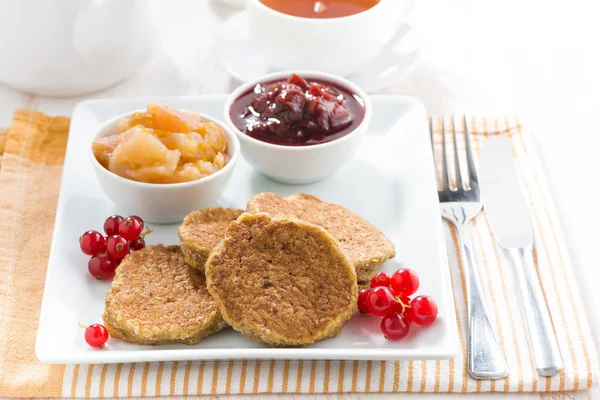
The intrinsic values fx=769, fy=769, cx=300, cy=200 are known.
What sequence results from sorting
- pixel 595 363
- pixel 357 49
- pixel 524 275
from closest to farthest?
pixel 595 363
pixel 524 275
pixel 357 49

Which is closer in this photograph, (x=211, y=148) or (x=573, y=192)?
(x=211, y=148)

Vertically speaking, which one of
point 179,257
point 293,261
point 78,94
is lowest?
point 78,94

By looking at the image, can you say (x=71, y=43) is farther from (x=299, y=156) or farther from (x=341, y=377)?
(x=341, y=377)

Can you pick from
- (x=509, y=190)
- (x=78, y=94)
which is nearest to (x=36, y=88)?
(x=78, y=94)

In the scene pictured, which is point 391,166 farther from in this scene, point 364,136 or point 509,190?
point 509,190

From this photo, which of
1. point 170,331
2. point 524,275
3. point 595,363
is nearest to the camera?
point 170,331

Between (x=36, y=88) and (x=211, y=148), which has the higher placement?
(x=211, y=148)

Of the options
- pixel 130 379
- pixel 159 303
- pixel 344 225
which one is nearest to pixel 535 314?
pixel 344 225

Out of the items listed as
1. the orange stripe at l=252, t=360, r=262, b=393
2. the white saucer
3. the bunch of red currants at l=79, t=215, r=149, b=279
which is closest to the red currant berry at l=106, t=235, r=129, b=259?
the bunch of red currants at l=79, t=215, r=149, b=279
